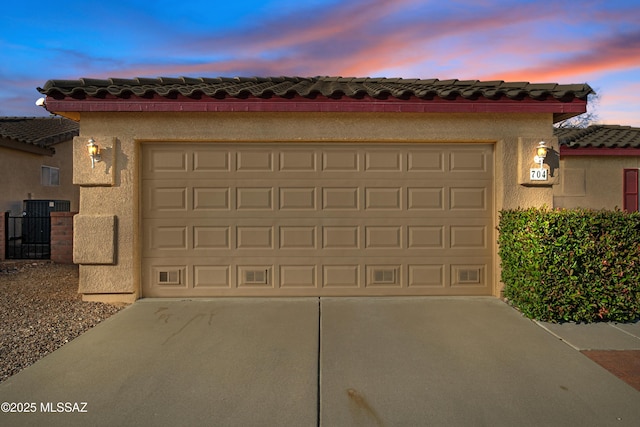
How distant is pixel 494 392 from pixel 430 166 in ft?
11.7

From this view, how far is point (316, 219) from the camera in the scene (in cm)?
596

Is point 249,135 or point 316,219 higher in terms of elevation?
point 249,135

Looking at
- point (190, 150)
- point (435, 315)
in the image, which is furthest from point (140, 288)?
point (435, 315)

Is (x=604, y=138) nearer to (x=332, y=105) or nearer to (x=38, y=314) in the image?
(x=332, y=105)

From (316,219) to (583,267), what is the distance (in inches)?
142

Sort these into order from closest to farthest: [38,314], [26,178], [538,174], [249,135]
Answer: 1. [38,314]
2. [538,174]
3. [249,135]
4. [26,178]

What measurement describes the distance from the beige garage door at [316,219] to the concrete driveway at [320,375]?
89 cm

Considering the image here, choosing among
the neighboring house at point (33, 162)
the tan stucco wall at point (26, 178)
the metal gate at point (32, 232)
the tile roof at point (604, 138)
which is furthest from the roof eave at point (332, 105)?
the tan stucco wall at point (26, 178)

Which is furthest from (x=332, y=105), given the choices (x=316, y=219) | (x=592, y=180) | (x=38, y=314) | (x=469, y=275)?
(x=592, y=180)

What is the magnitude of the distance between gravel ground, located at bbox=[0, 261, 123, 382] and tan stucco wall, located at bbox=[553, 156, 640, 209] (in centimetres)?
1060

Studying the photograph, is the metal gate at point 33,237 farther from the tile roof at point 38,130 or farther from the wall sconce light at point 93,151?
the wall sconce light at point 93,151

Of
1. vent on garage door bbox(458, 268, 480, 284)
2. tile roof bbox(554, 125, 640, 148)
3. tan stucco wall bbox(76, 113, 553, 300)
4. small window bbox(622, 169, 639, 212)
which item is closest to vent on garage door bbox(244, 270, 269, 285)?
tan stucco wall bbox(76, 113, 553, 300)

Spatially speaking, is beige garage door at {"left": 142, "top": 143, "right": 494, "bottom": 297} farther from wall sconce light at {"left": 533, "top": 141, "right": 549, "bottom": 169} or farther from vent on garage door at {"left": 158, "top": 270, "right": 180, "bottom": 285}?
wall sconce light at {"left": 533, "top": 141, "right": 549, "bottom": 169}

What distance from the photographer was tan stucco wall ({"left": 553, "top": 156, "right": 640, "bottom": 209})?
999 cm
